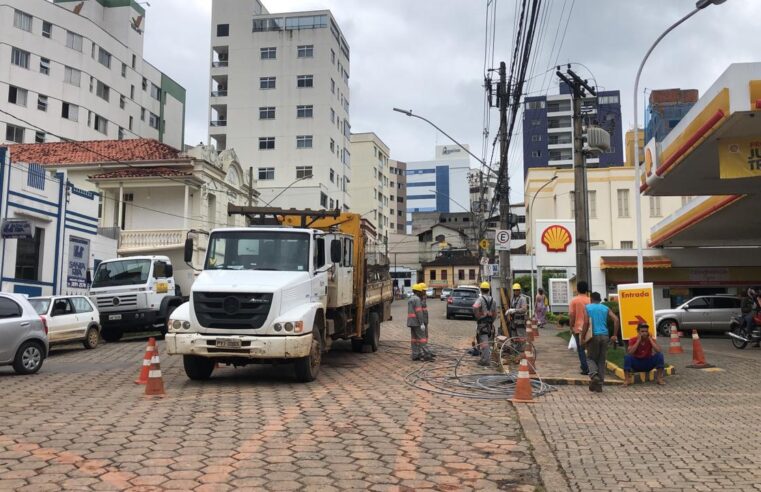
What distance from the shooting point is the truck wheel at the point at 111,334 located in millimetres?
19031

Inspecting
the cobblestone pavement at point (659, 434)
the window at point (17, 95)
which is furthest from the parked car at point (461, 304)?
the window at point (17, 95)

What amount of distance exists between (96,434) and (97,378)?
199 inches

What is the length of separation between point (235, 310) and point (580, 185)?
30.6ft

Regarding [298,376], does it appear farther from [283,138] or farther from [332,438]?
[283,138]

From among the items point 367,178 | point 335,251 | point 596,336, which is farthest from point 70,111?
point 596,336

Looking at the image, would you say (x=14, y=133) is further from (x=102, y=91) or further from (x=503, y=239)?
(x=503, y=239)

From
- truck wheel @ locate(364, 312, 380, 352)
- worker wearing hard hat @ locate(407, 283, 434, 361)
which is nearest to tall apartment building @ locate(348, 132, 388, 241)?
truck wheel @ locate(364, 312, 380, 352)

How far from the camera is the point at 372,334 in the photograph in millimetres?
15438

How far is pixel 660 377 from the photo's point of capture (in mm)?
10945

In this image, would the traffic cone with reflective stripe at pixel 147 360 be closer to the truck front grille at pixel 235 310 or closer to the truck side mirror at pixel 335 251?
the truck front grille at pixel 235 310

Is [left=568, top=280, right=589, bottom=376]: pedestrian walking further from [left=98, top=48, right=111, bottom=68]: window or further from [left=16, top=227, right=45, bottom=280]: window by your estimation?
[left=98, top=48, right=111, bottom=68]: window

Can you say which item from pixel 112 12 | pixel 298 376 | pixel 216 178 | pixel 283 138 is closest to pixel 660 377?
pixel 298 376

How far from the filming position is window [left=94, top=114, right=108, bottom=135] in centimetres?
5306

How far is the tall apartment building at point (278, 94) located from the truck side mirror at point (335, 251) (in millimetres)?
44029
